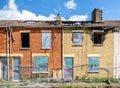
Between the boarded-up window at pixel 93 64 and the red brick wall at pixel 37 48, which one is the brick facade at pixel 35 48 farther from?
the boarded-up window at pixel 93 64

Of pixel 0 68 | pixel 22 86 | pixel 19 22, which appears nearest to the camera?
pixel 22 86

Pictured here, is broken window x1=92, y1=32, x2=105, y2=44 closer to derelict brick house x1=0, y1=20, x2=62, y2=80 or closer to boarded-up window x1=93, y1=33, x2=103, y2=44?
boarded-up window x1=93, y1=33, x2=103, y2=44

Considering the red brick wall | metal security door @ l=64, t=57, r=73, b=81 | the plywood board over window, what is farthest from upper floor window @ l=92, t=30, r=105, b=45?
the red brick wall

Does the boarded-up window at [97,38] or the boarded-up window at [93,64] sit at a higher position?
the boarded-up window at [97,38]

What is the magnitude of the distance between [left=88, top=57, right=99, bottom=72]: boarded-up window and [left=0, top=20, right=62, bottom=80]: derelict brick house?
10.5 ft

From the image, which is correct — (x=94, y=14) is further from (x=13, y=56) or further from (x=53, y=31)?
(x=13, y=56)

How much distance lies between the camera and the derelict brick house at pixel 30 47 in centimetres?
3002

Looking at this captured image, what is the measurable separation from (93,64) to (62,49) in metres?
3.66

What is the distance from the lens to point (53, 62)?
30.1 m

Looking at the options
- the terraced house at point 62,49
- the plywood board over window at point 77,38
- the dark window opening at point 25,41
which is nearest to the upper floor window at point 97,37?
the terraced house at point 62,49

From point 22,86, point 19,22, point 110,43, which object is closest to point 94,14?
point 110,43

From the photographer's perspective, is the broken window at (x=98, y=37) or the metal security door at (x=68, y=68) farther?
the broken window at (x=98, y=37)

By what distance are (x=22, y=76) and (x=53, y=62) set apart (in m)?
3.58

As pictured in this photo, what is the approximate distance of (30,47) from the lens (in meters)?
30.3
